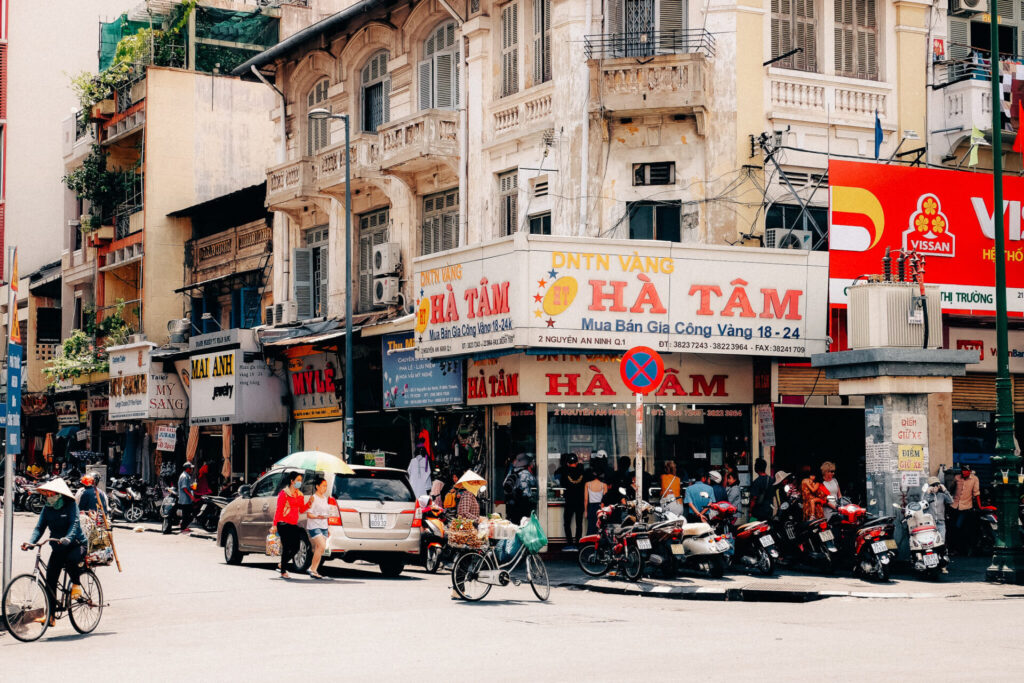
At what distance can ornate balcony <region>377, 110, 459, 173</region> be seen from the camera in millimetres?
27391

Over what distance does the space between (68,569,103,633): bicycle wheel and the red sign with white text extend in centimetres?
1285

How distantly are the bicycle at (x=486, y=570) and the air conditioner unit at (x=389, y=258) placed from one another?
1359cm

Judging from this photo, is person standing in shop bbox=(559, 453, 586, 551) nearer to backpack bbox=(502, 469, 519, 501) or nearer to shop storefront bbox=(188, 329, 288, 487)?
backpack bbox=(502, 469, 519, 501)

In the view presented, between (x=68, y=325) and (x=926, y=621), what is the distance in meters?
41.5

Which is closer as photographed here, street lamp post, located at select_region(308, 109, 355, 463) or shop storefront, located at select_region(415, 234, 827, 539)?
shop storefront, located at select_region(415, 234, 827, 539)

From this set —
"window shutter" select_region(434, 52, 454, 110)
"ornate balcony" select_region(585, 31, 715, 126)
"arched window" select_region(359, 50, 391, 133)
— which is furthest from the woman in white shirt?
"arched window" select_region(359, 50, 391, 133)

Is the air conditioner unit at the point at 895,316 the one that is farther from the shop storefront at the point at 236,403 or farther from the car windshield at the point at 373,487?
the shop storefront at the point at 236,403

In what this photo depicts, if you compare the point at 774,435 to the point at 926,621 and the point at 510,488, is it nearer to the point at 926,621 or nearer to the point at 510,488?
the point at 510,488

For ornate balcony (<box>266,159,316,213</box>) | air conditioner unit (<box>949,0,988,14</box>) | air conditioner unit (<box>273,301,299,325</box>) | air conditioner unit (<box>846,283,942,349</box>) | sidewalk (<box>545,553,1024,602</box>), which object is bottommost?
sidewalk (<box>545,553,1024,602</box>)

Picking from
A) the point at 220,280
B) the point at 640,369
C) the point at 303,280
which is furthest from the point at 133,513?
the point at 640,369

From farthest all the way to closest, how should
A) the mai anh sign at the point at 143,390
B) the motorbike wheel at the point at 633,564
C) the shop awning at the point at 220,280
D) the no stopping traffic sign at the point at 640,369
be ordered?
the mai anh sign at the point at 143,390 → the shop awning at the point at 220,280 → the no stopping traffic sign at the point at 640,369 → the motorbike wheel at the point at 633,564

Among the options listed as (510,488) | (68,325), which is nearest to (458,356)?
(510,488)

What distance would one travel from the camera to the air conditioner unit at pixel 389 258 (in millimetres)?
29516

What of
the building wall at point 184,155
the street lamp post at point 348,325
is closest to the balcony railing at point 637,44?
the street lamp post at point 348,325
